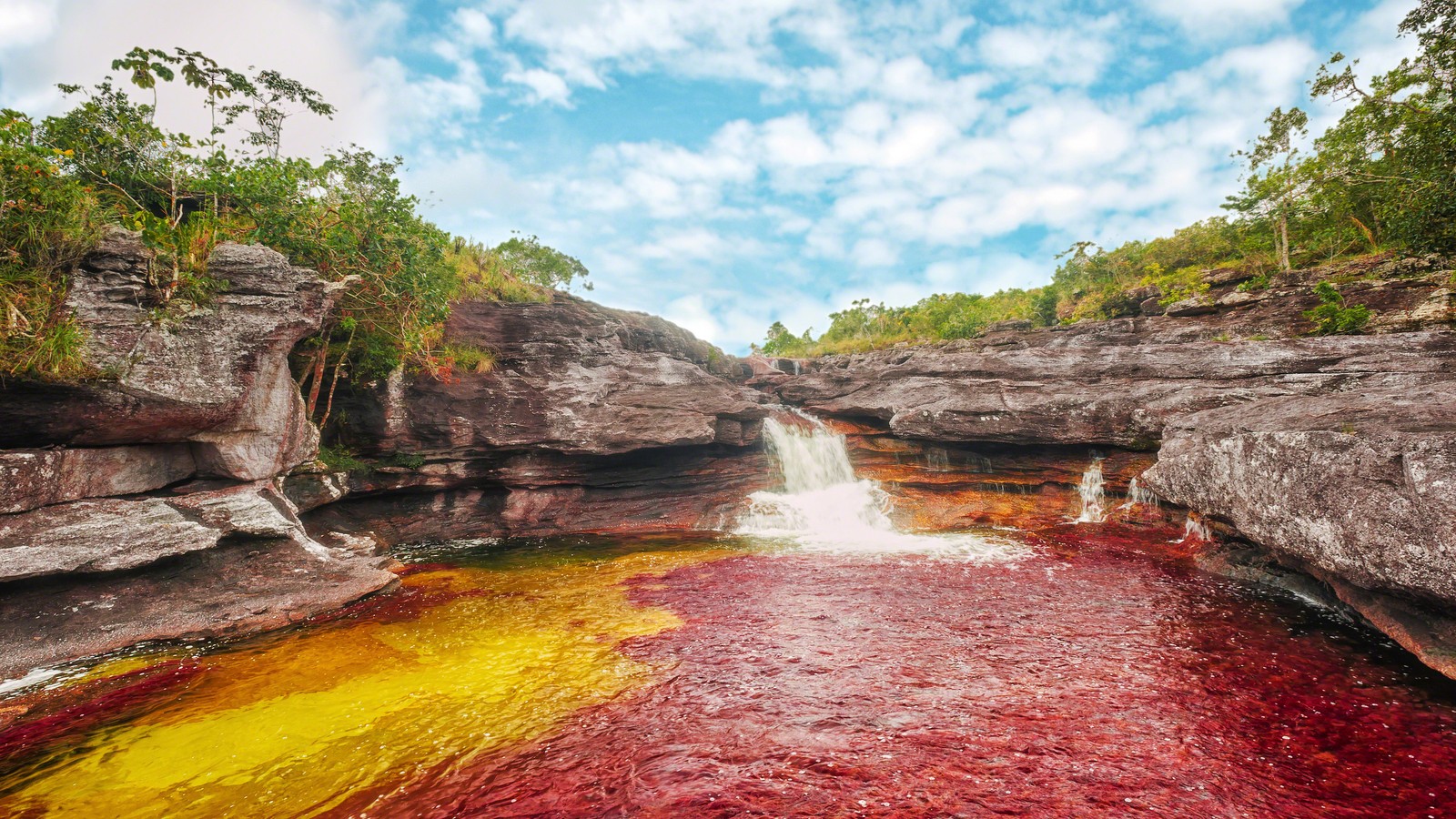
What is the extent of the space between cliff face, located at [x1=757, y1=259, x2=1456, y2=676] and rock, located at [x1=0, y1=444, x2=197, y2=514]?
1862 cm

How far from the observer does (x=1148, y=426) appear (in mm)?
14789

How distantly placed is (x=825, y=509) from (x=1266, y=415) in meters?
11.8

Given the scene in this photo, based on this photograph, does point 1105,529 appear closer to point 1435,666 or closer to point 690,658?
point 1435,666

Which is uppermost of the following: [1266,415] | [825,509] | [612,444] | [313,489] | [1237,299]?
[1237,299]

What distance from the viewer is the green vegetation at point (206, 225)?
335 inches

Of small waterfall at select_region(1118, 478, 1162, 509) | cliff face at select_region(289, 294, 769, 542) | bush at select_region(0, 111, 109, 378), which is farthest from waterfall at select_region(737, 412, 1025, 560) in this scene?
bush at select_region(0, 111, 109, 378)

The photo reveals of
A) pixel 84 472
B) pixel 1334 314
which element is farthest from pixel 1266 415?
pixel 84 472

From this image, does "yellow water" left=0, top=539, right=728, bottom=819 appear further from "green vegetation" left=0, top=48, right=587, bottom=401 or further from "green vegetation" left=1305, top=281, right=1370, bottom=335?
"green vegetation" left=1305, top=281, right=1370, bottom=335

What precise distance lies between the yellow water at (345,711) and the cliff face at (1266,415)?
9071 mm

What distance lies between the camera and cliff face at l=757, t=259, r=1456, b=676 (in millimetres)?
6289

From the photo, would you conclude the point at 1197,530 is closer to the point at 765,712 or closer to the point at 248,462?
the point at 765,712

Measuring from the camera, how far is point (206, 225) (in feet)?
36.2

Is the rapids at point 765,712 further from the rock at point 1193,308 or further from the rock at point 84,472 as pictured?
the rock at point 1193,308

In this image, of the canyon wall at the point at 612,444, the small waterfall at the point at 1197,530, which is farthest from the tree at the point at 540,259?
the small waterfall at the point at 1197,530
